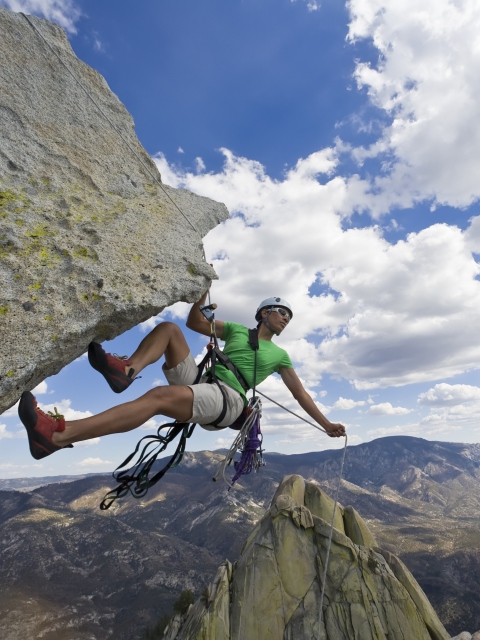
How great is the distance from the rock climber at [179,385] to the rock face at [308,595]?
1516 cm

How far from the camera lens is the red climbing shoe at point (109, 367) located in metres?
3.53

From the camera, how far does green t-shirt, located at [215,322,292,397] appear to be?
197 inches

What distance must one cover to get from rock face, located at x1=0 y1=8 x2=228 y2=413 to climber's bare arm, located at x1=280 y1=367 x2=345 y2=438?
2.39 metres

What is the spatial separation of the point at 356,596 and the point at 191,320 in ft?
59.1

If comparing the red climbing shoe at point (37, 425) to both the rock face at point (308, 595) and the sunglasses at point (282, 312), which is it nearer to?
the sunglasses at point (282, 312)

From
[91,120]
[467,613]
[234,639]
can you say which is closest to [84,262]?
[91,120]

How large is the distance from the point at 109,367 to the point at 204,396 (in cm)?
117

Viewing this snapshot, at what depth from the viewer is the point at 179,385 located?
438 cm

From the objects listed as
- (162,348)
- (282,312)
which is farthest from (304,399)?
(162,348)

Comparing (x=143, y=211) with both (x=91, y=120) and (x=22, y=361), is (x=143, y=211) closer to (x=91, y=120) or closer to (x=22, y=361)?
(x=91, y=120)

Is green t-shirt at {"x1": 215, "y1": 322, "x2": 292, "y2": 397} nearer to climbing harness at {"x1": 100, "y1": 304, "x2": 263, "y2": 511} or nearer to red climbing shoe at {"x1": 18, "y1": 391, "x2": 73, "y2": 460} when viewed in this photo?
climbing harness at {"x1": 100, "y1": 304, "x2": 263, "y2": 511}

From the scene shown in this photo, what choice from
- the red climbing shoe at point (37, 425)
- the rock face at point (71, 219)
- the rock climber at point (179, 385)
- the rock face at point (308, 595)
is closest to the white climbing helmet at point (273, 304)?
the rock climber at point (179, 385)

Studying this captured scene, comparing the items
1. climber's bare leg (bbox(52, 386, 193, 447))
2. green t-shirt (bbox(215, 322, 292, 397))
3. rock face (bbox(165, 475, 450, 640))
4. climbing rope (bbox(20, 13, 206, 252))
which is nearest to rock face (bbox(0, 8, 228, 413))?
climbing rope (bbox(20, 13, 206, 252))

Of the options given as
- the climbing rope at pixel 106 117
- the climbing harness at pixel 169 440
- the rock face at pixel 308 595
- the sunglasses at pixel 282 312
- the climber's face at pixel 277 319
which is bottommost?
the rock face at pixel 308 595
